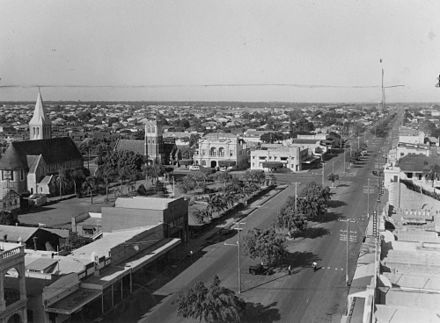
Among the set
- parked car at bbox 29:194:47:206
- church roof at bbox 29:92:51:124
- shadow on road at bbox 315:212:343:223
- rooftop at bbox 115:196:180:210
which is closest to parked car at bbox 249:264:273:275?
rooftop at bbox 115:196:180:210

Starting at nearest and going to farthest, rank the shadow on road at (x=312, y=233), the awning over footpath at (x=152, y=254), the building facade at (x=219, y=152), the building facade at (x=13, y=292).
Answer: the building facade at (x=13, y=292) < the awning over footpath at (x=152, y=254) < the shadow on road at (x=312, y=233) < the building facade at (x=219, y=152)

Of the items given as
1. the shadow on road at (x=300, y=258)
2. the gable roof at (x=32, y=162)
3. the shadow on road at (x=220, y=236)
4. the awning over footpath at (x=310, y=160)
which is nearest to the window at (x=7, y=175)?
the gable roof at (x=32, y=162)

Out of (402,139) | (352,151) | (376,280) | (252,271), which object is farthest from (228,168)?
(376,280)

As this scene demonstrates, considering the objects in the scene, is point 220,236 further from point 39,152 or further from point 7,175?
point 39,152

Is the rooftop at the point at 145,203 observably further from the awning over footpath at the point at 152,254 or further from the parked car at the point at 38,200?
the parked car at the point at 38,200

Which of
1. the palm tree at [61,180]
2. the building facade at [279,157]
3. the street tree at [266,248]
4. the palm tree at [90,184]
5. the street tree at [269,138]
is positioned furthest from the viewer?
the street tree at [269,138]

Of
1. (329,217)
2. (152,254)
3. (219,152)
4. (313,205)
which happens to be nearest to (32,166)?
(219,152)

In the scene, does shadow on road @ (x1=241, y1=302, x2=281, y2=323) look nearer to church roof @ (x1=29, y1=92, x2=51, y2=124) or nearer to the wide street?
the wide street
